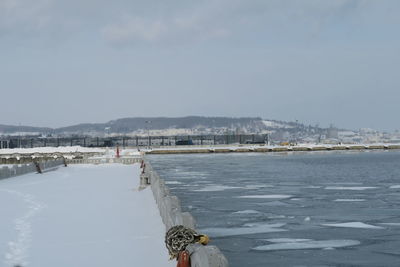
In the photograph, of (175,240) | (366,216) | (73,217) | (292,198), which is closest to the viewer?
(175,240)

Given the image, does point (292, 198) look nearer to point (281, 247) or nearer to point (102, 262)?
point (281, 247)

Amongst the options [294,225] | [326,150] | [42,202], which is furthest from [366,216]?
[326,150]

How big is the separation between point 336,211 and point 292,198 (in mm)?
5670

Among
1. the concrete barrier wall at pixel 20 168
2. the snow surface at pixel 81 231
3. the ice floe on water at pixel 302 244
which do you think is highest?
the concrete barrier wall at pixel 20 168

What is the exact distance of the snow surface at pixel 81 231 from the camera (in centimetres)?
1233

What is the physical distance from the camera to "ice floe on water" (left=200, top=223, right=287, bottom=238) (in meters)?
17.5

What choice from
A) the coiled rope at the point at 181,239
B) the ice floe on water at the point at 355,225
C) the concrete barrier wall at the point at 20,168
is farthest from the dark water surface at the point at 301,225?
the concrete barrier wall at the point at 20,168

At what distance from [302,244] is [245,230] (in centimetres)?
278

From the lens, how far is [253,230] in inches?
709

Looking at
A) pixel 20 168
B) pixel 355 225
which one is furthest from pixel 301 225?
pixel 20 168

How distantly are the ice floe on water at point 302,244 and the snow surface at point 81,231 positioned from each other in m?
2.65

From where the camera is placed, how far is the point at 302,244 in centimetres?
1559

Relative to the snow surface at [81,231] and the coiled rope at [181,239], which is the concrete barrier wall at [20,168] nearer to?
the snow surface at [81,231]

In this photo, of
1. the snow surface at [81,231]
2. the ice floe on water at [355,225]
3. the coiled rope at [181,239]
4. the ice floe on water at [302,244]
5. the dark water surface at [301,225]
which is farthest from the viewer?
the ice floe on water at [355,225]
